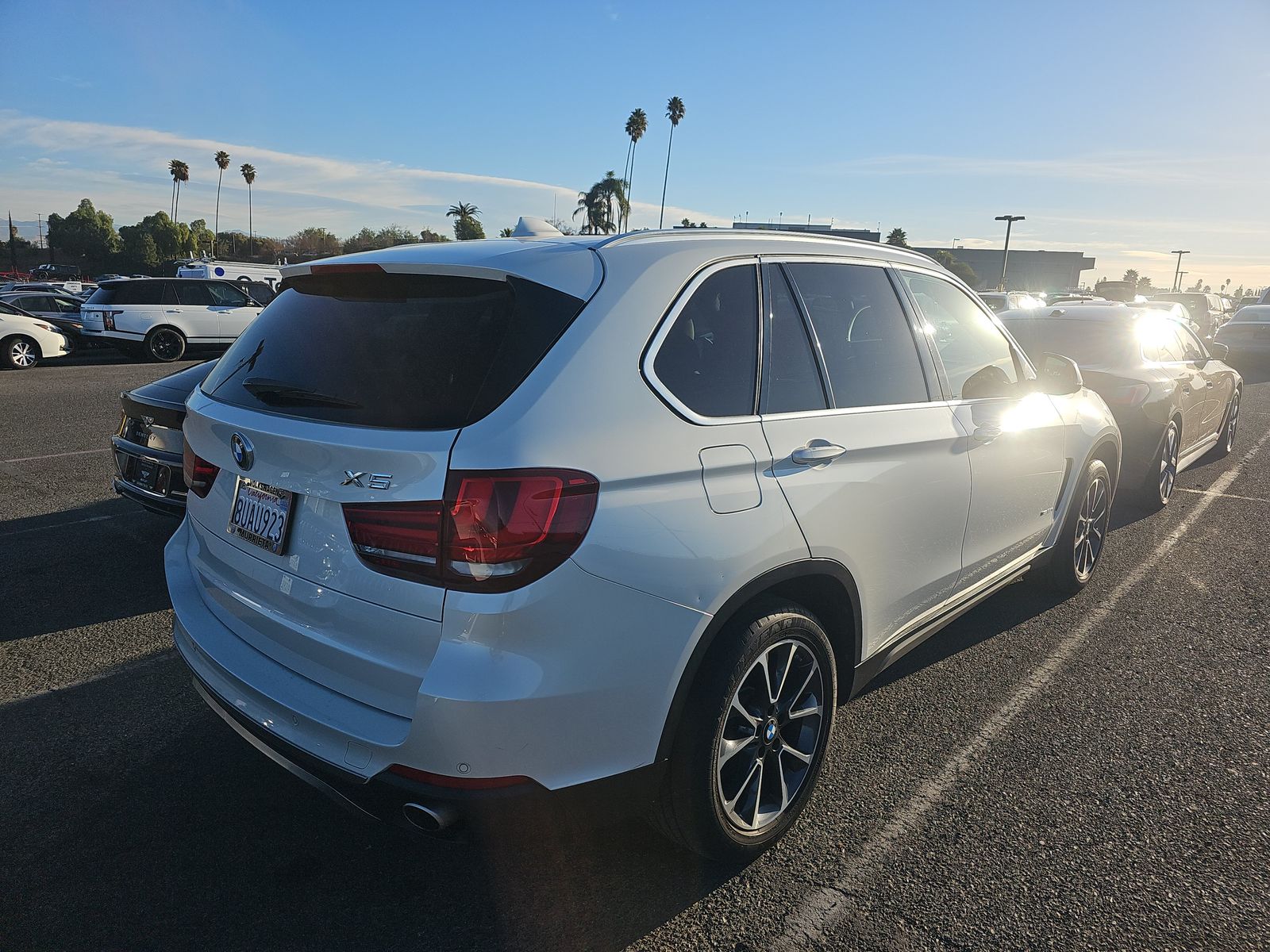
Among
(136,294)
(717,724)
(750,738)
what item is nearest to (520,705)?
(717,724)

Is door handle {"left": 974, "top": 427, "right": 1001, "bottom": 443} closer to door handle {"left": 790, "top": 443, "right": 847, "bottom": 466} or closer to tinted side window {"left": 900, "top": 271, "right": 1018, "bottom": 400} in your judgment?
tinted side window {"left": 900, "top": 271, "right": 1018, "bottom": 400}

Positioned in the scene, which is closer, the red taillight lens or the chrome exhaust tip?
the chrome exhaust tip

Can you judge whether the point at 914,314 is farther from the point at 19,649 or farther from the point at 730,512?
the point at 19,649

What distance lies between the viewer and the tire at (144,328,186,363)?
17641mm

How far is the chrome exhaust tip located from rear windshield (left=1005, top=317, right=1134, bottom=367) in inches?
248

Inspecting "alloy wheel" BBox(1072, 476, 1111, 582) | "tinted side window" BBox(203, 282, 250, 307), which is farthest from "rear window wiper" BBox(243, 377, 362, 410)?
"tinted side window" BBox(203, 282, 250, 307)

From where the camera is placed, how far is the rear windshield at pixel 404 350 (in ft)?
6.97

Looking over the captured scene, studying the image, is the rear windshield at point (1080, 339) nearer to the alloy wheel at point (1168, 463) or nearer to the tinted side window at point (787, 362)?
the alloy wheel at point (1168, 463)

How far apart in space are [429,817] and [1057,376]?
3.72 meters

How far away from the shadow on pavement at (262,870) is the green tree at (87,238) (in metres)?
103

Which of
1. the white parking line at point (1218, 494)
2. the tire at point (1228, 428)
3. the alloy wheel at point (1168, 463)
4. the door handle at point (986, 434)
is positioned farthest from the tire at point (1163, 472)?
the door handle at point (986, 434)

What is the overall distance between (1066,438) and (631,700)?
10.7 ft

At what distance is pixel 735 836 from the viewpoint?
2.54m

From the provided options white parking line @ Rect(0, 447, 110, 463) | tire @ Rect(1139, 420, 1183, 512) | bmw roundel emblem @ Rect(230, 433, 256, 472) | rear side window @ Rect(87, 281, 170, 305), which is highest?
rear side window @ Rect(87, 281, 170, 305)
